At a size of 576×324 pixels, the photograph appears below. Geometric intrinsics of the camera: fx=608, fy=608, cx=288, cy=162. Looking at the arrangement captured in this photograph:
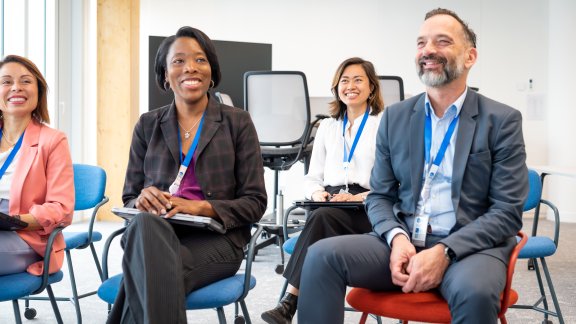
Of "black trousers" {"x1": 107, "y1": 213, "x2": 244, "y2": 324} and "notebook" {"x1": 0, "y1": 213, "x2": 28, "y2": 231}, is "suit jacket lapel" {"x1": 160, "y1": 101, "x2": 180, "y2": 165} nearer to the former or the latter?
"black trousers" {"x1": 107, "y1": 213, "x2": 244, "y2": 324}

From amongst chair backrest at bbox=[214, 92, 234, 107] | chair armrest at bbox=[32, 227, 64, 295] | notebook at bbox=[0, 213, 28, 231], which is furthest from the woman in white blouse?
chair backrest at bbox=[214, 92, 234, 107]

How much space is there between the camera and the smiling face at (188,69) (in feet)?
8.09

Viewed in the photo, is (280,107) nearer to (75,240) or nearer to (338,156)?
(338,156)

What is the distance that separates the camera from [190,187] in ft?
7.92

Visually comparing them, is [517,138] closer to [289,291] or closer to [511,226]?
[511,226]

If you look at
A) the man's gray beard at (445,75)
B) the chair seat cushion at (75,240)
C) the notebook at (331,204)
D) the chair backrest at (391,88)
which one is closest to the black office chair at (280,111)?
the chair backrest at (391,88)

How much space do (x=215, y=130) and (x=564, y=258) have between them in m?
3.98

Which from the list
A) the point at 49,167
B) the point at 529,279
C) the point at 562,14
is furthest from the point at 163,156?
the point at 562,14

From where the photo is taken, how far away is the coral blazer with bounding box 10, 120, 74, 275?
2.47 meters

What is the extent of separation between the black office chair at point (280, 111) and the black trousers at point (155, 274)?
320 cm

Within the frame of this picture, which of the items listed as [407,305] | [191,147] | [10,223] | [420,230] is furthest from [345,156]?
[10,223]

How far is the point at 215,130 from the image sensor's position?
2430 millimetres

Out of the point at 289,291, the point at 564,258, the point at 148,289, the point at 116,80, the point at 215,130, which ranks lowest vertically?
the point at 564,258

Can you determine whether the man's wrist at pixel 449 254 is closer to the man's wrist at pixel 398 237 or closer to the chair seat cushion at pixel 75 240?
the man's wrist at pixel 398 237
